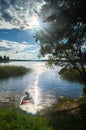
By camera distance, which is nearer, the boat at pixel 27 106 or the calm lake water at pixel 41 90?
the boat at pixel 27 106

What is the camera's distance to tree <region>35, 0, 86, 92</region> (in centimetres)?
1893

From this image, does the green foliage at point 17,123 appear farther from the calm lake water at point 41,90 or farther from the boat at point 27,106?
the calm lake water at point 41,90

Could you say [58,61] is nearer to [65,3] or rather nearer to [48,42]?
[48,42]

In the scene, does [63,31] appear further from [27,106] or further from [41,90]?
[41,90]

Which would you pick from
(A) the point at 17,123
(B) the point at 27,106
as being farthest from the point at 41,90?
(A) the point at 17,123

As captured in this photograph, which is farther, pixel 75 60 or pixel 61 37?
pixel 75 60

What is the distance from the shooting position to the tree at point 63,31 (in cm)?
1893

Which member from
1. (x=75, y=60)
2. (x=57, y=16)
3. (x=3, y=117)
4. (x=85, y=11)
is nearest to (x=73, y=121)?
(x=3, y=117)

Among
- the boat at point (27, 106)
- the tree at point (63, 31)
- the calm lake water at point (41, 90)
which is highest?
the tree at point (63, 31)

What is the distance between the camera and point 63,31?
20.1 m

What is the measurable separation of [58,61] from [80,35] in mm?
4138

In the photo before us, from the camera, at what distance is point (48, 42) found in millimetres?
22484

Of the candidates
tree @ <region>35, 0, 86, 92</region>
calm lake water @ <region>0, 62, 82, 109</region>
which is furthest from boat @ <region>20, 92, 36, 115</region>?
tree @ <region>35, 0, 86, 92</region>

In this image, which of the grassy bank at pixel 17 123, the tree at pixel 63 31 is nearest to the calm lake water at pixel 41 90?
the tree at pixel 63 31
